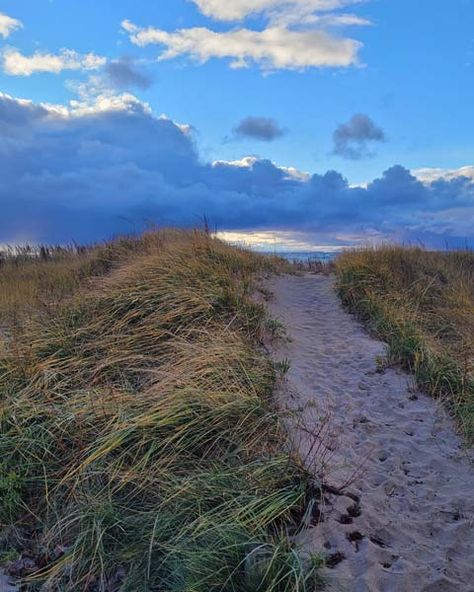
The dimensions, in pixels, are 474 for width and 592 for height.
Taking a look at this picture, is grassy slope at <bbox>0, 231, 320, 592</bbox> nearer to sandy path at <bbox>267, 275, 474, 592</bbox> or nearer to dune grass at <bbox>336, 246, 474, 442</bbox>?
sandy path at <bbox>267, 275, 474, 592</bbox>

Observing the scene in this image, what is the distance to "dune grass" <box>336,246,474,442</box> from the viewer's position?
573cm

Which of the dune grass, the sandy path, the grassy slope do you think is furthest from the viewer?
the dune grass

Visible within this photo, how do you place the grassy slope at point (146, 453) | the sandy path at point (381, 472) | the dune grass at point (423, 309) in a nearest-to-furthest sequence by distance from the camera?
1. the grassy slope at point (146, 453)
2. the sandy path at point (381, 472)
3. the dune grass at point (423, 309)

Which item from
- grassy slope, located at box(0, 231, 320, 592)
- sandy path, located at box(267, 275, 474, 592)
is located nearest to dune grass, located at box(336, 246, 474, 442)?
sandy path, located at box(267, 275, 474, 592)

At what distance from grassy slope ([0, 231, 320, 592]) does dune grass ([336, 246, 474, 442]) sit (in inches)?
81.2

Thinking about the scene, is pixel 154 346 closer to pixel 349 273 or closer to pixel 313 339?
pixel 313 339

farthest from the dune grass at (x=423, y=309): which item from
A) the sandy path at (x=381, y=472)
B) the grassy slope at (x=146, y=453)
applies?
the grassy slope at (x=146, y=453)

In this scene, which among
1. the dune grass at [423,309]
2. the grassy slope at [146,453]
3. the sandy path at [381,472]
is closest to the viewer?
the grassy slope at [146,453]

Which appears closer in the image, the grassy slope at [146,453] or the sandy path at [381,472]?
the grassy slope at [146,453]

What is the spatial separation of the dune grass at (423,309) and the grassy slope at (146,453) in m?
2.06

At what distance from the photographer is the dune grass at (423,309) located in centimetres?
573

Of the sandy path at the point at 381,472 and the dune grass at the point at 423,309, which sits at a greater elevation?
the dune grass at the point at 423,309

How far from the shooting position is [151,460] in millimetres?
3799

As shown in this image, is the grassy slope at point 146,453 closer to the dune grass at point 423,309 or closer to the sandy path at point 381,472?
the sandy path at point 381,472
